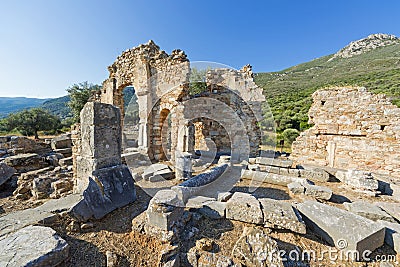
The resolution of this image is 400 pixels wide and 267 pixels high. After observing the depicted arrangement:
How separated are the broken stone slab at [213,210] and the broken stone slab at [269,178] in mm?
2860

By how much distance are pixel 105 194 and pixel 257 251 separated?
2.96 metres

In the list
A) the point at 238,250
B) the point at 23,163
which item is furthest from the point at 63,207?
the point at 23,163

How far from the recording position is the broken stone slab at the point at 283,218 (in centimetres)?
273

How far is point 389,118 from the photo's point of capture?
6.99 meters

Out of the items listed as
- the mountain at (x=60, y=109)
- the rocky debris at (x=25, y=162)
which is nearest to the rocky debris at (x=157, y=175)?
the rocky debris at (x=25, y=162)

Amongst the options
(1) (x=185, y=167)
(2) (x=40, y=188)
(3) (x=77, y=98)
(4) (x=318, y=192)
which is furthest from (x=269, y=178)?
(3) (x=77, y=98)

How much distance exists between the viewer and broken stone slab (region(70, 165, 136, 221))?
3049 millimetres

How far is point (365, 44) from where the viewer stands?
165ft

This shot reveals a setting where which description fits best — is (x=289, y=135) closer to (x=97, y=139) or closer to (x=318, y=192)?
(x=318, y=192)

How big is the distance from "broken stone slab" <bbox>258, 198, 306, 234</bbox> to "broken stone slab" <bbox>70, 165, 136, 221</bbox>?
2892 mm

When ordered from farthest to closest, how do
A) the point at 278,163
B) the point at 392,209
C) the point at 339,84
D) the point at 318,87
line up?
1. the point at 318,87
2. the point at 339,84
3. the point at 278,163
4. the point at 392,209

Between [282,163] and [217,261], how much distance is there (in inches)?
204

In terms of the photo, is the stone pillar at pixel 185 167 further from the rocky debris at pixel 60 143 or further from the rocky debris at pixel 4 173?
the rocky debris at pixel 60 143

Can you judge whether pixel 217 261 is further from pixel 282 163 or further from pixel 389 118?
pixel 389 118
